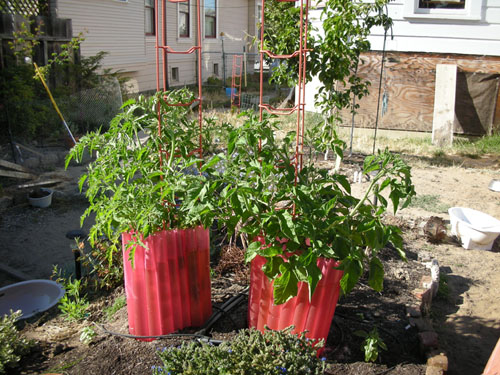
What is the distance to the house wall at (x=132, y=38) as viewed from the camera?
41.2ft

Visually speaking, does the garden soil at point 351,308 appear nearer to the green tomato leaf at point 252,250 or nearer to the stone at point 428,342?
the stone at point 428,342

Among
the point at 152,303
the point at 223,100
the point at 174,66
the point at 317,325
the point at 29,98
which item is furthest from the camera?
the point at 174,66

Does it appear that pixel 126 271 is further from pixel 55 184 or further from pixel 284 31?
pixel 284 31

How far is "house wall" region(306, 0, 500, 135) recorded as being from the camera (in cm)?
985

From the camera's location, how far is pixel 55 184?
719cm

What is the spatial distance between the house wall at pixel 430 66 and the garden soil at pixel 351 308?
13.2 ft

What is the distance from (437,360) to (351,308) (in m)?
0.77

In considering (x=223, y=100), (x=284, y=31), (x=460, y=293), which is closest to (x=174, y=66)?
(x=223, y=100)

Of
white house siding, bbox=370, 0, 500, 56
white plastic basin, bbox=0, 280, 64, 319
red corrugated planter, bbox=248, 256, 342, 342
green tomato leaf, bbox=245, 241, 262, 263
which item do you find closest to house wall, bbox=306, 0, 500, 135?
white house siding, bbox=370, 0, 500, 56

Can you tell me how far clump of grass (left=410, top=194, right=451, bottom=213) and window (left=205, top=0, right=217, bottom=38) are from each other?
15.1m

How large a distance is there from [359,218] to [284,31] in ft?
18.1

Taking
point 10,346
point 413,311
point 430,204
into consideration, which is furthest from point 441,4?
point 10,346

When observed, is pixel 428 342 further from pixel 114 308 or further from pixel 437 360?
pixel 114 308

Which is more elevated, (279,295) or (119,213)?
(119,213)
